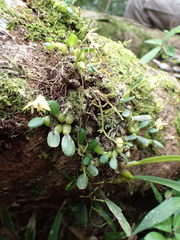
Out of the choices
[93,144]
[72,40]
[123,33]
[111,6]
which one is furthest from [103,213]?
[111,6]

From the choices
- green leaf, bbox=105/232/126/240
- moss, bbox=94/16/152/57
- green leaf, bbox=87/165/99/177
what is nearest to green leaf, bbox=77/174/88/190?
green leaf, bbox=87/165/99/177

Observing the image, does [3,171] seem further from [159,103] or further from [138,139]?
[159,103]

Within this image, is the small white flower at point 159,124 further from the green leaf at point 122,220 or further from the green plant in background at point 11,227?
the green plant in background at point 11,227

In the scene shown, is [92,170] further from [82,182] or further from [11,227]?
[11,227]

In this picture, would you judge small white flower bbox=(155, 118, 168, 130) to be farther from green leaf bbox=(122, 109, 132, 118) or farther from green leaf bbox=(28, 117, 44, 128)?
green leaf bbox=(28, 117, 44, 128)

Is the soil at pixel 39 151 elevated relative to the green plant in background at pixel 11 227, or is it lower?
elevated

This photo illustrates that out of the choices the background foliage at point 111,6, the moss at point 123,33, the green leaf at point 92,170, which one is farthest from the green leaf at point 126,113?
the background foliage at point 111,6
